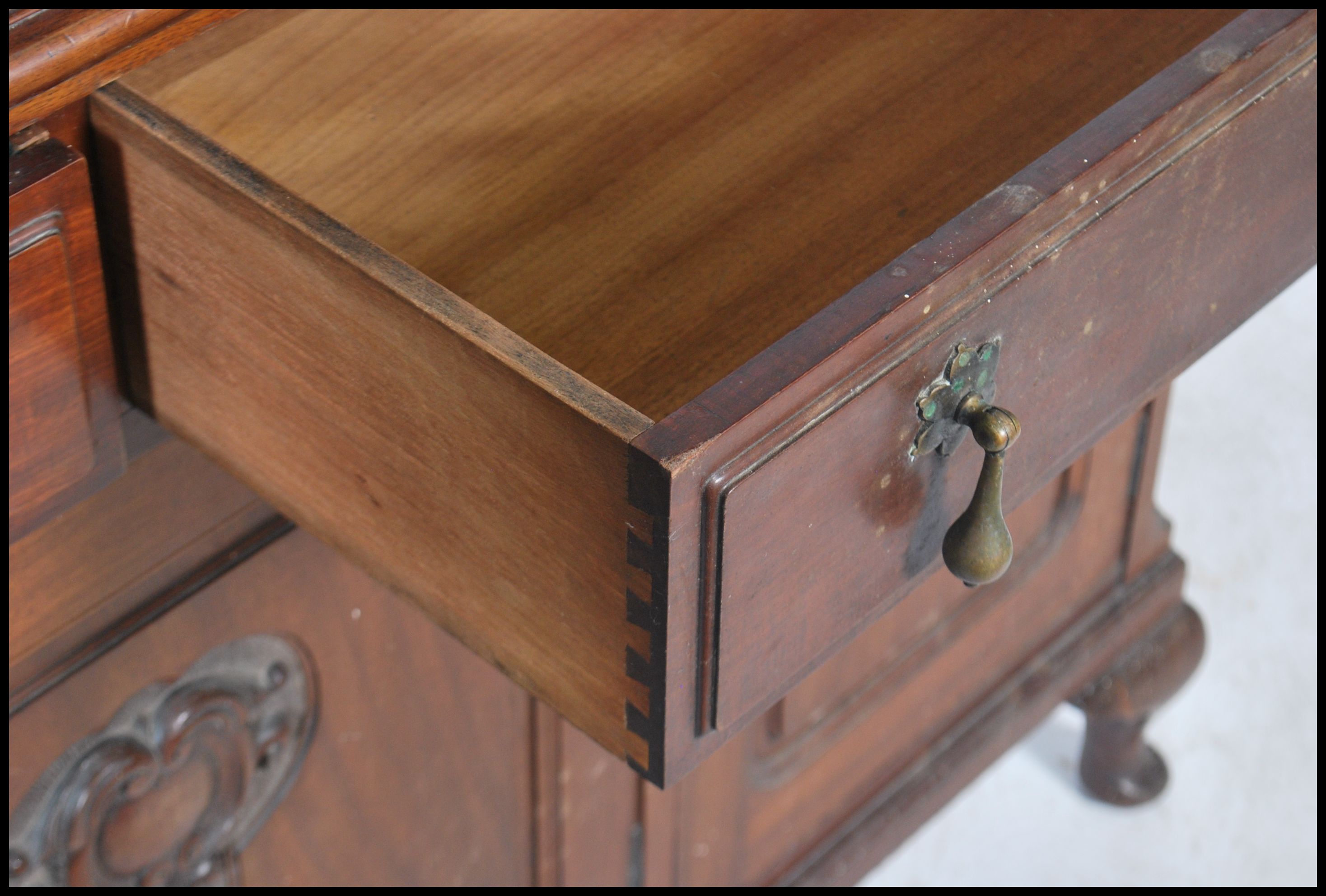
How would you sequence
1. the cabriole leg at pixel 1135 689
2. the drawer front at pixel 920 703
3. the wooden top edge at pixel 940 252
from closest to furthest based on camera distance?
the wooden top edge at pixel 940 252
the drawer front at pixel 920 703
the cabriole leg at pixel 1135 689

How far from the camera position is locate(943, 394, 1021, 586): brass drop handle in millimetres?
546

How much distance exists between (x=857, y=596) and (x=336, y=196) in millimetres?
254

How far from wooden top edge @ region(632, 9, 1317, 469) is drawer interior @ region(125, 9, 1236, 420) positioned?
0.10 metres

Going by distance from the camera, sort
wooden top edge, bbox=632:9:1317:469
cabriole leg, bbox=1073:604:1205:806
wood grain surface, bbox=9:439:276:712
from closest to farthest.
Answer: wooden top edge, bbox=632:9:1317:469
wood grain surface, bbox=9:439:276:712
cabriole leg, bbox=1073:604:1205:806

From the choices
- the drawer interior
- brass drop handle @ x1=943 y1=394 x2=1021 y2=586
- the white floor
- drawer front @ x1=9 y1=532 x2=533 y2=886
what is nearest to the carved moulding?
drawer front @ x1=9 y1=532 x2=533 y2=886

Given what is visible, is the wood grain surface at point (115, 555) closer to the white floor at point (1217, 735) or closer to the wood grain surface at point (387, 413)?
the wood grain surface at point (387, 413)

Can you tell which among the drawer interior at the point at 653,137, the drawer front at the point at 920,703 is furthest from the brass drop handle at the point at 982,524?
the drawer front at the point at 920,703

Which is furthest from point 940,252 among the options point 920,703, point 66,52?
point 920,703

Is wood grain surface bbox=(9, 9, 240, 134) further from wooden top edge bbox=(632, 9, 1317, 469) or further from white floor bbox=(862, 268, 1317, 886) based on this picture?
white floor bbox=(862, 268, 1317, 886)

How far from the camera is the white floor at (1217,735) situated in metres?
1.35

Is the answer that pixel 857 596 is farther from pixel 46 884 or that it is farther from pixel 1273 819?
pixel 1273 819

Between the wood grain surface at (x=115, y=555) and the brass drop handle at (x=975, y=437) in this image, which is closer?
the brass drop handle at (x=975, y=437)

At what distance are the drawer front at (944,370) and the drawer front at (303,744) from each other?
32 cm

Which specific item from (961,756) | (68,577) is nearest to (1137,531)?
(961,756)
